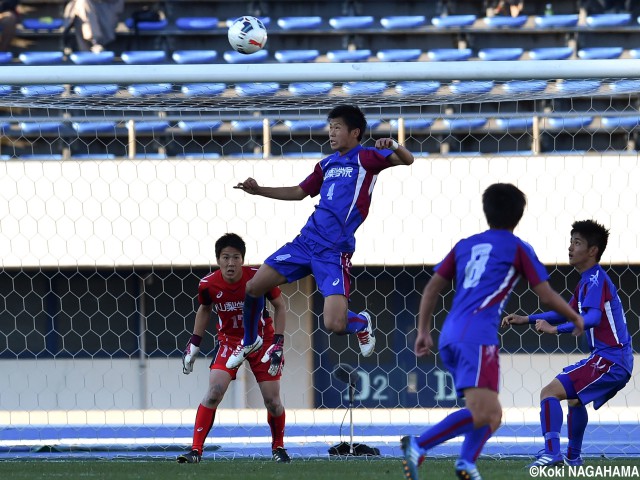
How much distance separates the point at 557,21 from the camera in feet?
44.9

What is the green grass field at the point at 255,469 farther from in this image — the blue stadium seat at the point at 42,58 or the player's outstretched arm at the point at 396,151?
the blue stadium seat at the point at 42,58

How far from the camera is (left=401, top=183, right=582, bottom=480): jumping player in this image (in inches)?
161

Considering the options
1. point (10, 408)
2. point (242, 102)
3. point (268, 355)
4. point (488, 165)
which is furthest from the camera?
point (10, 408)

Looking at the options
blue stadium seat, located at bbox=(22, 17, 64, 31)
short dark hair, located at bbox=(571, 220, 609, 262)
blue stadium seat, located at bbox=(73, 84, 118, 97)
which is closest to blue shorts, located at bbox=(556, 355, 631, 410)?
short dark hair, located at bbox=(571, 220, 609, 262)

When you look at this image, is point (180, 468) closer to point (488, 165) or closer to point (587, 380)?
point (587, 380)

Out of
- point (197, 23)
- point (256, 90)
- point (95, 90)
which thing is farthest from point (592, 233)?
point (197, 23)

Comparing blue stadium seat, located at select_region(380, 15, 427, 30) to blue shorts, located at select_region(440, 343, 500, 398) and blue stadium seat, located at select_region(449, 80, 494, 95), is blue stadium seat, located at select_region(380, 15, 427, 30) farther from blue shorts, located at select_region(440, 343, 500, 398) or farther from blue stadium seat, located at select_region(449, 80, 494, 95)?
blue shorts, located at select_region(440, 343, 500, 398)

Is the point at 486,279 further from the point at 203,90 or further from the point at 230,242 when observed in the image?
the point at 203,90

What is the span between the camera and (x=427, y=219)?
34.0 ft

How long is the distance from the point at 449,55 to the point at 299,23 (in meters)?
2.02

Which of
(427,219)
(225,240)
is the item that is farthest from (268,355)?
(427,219)

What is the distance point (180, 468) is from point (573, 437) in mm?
2155

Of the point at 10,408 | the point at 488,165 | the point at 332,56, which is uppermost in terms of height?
the point at 332,56

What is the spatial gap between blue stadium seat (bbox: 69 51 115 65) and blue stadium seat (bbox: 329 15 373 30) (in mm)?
2864
